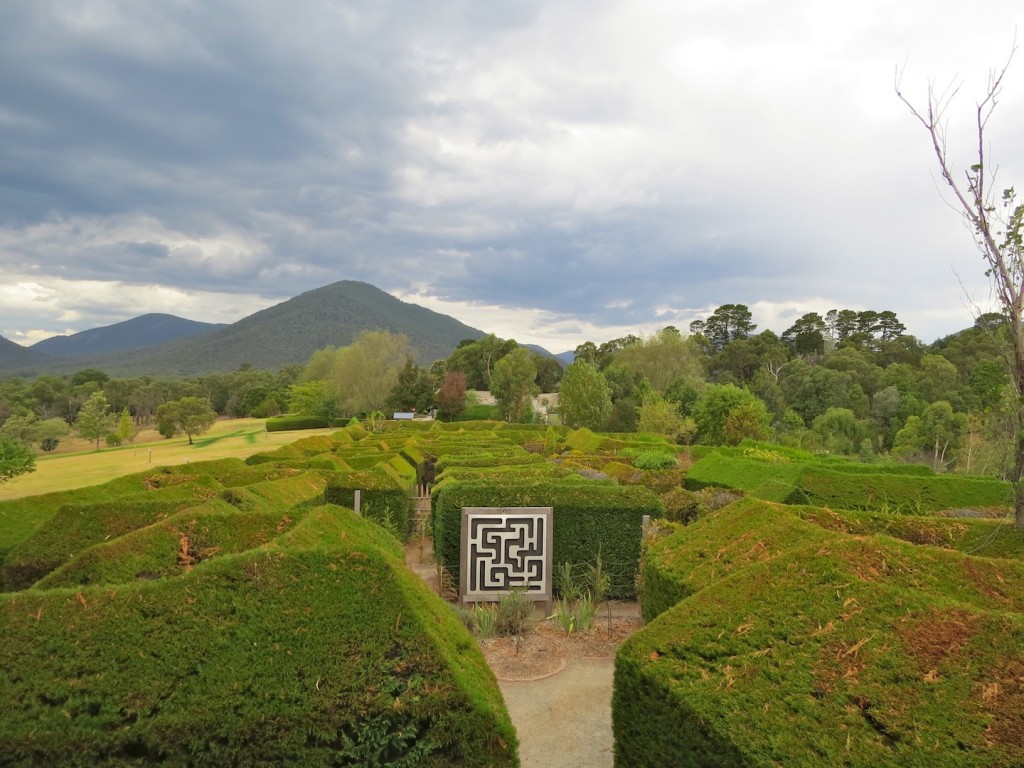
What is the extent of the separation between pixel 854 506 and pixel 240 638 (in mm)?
13166

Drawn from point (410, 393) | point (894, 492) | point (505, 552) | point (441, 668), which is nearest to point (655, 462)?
point (894, 492)

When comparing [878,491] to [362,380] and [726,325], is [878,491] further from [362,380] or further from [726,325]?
[726,325]

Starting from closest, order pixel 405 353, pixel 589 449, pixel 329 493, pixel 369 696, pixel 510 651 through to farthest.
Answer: pixel 369 696 → pixel 510 651 → pixel 329 493 → pixel 589 449 → pixel 405 353

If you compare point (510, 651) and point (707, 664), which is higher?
point (707, 664)

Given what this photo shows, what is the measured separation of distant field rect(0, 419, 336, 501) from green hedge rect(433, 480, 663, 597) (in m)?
21.8

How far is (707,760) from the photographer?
2848mm

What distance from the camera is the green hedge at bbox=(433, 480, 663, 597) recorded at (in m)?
9.98

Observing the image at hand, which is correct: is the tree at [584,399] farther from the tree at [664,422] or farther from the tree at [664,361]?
the tree at [664,361]

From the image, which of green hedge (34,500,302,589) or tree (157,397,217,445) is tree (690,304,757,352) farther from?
green hedge (34,500,302,589)

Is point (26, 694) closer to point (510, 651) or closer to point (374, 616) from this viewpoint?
point (374, 616)

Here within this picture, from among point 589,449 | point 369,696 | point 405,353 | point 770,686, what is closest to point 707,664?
point 770,686

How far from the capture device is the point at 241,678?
10.2 ft

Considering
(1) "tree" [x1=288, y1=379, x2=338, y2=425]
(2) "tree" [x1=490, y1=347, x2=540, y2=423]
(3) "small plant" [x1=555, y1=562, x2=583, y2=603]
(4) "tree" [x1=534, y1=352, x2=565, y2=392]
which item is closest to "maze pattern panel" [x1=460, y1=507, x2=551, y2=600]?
(3) "small plant" [x1=555, y1=562, x2=583, y2=603]

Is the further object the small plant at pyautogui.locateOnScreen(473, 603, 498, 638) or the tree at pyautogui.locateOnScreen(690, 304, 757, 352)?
the tree at pyautogui.locateOnScreen(690, 304, 757, 352)
